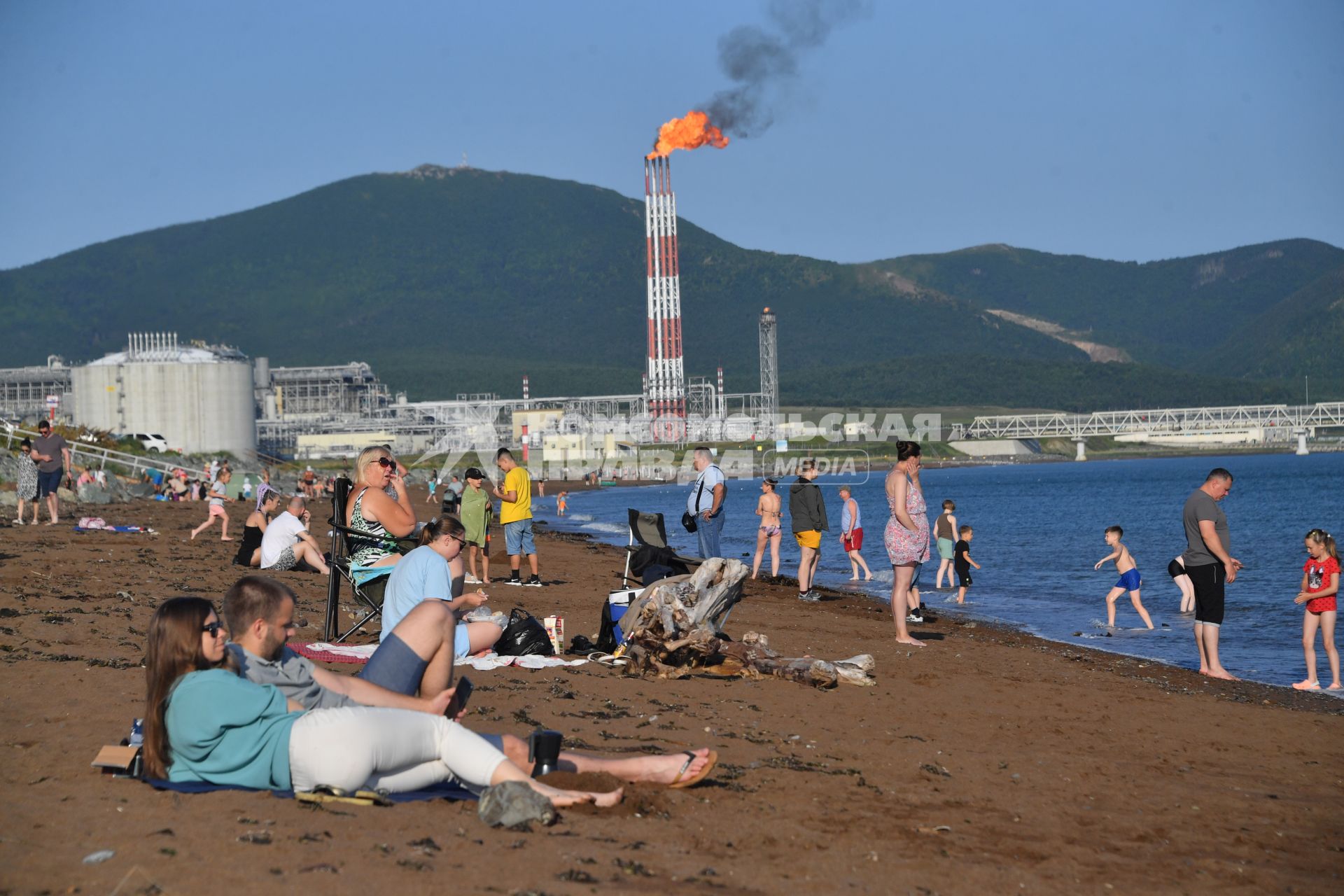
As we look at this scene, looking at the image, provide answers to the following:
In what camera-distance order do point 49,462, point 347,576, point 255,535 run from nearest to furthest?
1. point 347,576
2. point 255,535
3. point 49,462

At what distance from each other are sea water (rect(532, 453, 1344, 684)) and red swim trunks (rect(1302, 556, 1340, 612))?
53.1 inches

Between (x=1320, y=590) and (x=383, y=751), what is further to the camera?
(x=1320, y=590)

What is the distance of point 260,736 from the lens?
18.0 feet

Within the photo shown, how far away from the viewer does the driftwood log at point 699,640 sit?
30.6 feet

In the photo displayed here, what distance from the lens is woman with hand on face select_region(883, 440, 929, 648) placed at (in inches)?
455

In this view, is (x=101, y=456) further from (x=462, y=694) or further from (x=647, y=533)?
(x=462, y=694)

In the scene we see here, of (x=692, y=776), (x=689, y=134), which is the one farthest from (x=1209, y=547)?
(x=689, y=134)

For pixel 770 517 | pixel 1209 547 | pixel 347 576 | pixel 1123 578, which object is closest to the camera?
pixel 1209 547

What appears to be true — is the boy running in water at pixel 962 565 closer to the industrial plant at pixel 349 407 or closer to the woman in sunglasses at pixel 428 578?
the woman in sunglasses at pixel 428 578

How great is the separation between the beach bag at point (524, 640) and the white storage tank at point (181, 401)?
6717 cm

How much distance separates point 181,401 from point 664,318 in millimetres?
37861

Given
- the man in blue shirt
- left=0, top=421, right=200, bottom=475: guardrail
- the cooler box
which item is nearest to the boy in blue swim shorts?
the man in blue shirt

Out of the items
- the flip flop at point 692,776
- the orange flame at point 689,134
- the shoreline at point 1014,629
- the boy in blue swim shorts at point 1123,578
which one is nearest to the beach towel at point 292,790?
the flip flop at point 692,776

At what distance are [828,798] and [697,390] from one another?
11759 cm
